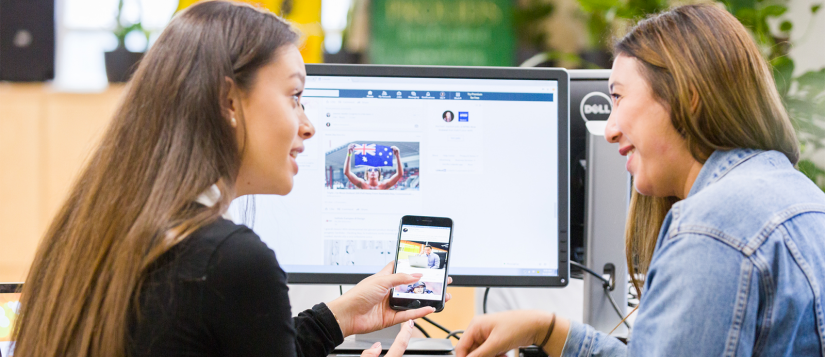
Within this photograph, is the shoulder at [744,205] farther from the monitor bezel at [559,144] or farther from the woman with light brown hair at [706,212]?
the monitor bezel at [559,144]

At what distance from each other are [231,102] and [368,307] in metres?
0.36

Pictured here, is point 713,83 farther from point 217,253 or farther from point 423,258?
point 217,253

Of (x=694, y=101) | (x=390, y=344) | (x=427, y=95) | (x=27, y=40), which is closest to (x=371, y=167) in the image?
(x=427, y=95)

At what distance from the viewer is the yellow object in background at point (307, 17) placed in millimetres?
2619

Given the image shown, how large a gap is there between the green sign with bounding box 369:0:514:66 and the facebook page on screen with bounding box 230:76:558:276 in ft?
6.59

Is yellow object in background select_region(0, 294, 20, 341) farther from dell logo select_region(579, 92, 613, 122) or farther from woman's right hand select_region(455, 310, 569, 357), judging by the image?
dell logo select_region(579, 92, 613, 122)

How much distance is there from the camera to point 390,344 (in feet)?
3.24

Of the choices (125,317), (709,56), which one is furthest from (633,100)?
(125,317)

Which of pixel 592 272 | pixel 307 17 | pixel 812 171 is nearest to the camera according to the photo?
pixel 592 272

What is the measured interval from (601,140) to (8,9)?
9.51ft

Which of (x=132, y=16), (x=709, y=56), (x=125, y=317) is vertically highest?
(x=132, y=16)

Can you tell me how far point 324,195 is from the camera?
980 millimetres

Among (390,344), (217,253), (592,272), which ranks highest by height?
(217,253)

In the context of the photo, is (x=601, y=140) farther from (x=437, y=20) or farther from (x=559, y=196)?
(x=437, y=20)
